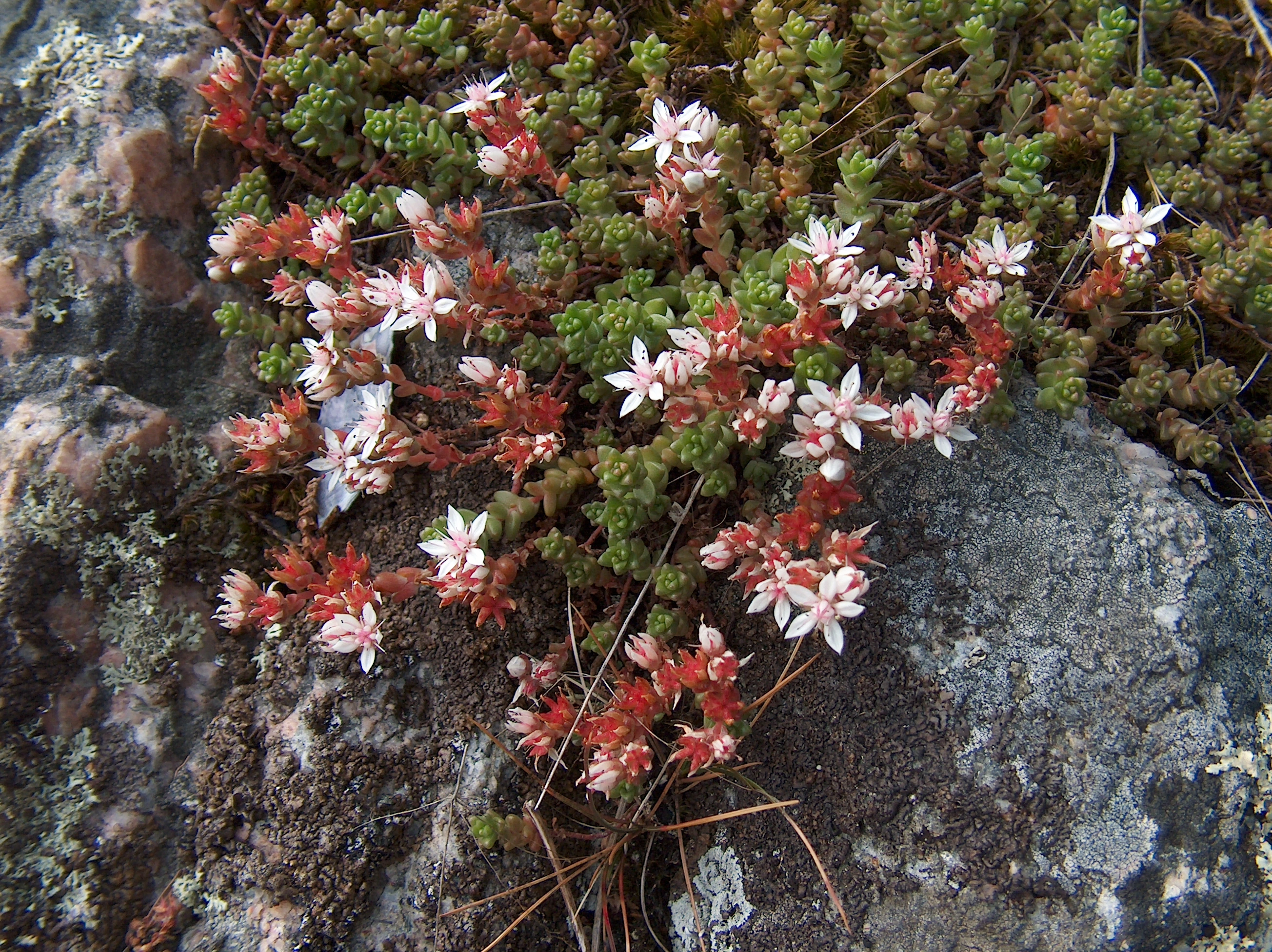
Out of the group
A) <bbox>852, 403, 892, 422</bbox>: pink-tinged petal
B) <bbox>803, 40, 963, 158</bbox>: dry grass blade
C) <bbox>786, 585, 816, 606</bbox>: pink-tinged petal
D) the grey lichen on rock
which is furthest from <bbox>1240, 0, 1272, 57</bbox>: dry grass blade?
<bbox>786, 585, 816, 606</bbox>: pink-tinged petal

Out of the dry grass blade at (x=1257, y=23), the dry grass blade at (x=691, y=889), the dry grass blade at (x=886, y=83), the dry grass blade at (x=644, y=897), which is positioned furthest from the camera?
the dry grass blade at (x=1257, y=23)

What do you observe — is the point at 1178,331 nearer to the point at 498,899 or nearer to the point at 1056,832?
the point at 1056,832

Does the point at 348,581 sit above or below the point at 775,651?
above

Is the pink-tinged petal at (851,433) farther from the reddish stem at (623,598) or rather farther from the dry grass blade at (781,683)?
the reddish stem at (623,598)

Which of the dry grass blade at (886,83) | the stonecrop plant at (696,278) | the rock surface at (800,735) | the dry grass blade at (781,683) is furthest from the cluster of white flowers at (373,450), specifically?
the dry grass blade at (886,83)

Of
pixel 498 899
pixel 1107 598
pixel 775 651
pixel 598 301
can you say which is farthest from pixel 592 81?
pixel 498 899

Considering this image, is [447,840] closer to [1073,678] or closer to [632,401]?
[632,401]

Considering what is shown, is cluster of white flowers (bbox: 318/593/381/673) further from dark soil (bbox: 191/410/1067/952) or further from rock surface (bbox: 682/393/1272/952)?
rock surface (bbox: 682/393/1272/952)

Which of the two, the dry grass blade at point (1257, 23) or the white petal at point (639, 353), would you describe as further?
the dry grass blade at point (1257, 23)
